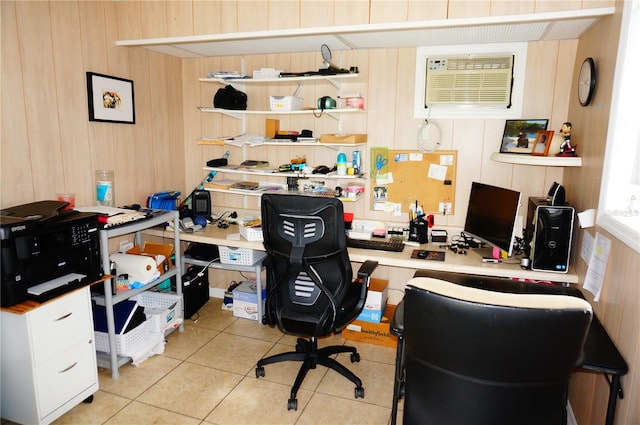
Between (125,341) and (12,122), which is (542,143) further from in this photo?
(12,122)

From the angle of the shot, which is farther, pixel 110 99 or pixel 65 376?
pixel 110 99

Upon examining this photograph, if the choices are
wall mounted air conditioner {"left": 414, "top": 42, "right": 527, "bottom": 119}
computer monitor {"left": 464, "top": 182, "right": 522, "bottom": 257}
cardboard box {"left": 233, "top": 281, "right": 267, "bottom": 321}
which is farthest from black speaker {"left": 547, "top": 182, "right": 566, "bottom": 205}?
cardboard box {"left": 233, "top": 281, "right": 267, "bottom": 321}

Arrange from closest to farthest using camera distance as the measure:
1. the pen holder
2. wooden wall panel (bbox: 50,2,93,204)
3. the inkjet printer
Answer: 1. the inkjet printer
2. wooden wall panel (bbox: 50,2,93,204)
3. the pen holder

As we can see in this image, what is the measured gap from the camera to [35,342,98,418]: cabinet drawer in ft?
6.84

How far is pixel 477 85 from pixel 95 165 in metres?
2.80

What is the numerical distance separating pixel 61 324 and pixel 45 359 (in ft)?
0.58

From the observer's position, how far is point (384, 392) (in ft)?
8.30

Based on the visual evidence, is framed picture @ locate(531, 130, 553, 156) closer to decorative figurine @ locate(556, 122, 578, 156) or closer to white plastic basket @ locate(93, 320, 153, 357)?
decorative figurine @ locate(556, 122, 578, 156)

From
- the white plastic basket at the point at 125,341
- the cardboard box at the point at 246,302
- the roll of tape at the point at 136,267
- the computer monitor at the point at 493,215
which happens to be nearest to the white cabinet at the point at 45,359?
the white plastic basket at the point at 125,341

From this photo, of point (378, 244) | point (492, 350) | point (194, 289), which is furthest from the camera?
point (194, 289)

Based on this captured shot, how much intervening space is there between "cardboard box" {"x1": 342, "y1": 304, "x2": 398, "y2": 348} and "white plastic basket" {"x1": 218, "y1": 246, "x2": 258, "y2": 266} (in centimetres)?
92

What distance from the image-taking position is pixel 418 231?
301cm

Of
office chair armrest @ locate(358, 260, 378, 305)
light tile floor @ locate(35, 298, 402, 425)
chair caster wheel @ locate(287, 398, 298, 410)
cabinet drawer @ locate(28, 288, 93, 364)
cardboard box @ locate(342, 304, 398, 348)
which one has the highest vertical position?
office chair armrest @ locate(358, 260, 378, 305)

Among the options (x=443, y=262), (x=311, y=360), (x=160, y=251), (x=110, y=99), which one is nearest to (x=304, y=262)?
(x=311, y=360)
